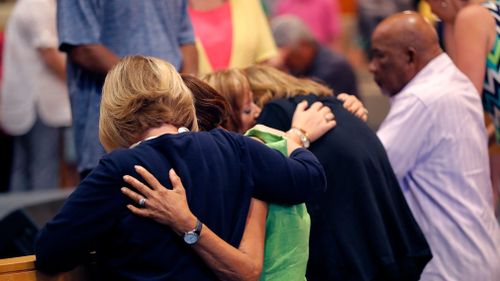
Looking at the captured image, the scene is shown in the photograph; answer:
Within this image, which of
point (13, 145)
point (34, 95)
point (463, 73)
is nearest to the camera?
point (463, 73)

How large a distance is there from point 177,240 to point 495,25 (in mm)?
2029

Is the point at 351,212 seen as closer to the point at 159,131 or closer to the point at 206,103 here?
the point at 206,103

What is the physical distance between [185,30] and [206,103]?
1144 millimetres

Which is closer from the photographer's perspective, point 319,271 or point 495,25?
point 319,271

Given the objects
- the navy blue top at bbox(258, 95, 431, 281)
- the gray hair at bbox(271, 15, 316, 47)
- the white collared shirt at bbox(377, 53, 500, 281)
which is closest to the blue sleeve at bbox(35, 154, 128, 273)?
the navy blue top at bbox(258, 95, 431, 281)

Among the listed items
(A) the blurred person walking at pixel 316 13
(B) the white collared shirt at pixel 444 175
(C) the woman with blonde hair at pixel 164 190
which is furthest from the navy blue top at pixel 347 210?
(A) the blurred person walking at pixel 316 13

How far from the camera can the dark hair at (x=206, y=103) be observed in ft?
9.32

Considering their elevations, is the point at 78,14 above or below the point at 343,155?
above

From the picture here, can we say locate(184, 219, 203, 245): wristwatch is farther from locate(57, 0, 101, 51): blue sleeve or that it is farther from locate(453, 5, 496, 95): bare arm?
locate(453, 5, 496, 95): bare arm

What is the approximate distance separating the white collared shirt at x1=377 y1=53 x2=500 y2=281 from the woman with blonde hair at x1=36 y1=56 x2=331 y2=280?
3.17 ft

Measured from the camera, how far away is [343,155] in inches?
125

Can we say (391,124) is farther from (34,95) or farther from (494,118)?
(34,95)

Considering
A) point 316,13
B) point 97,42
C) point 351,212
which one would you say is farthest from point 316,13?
point 351,212

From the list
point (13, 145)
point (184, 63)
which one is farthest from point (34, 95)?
point (184, 63)
